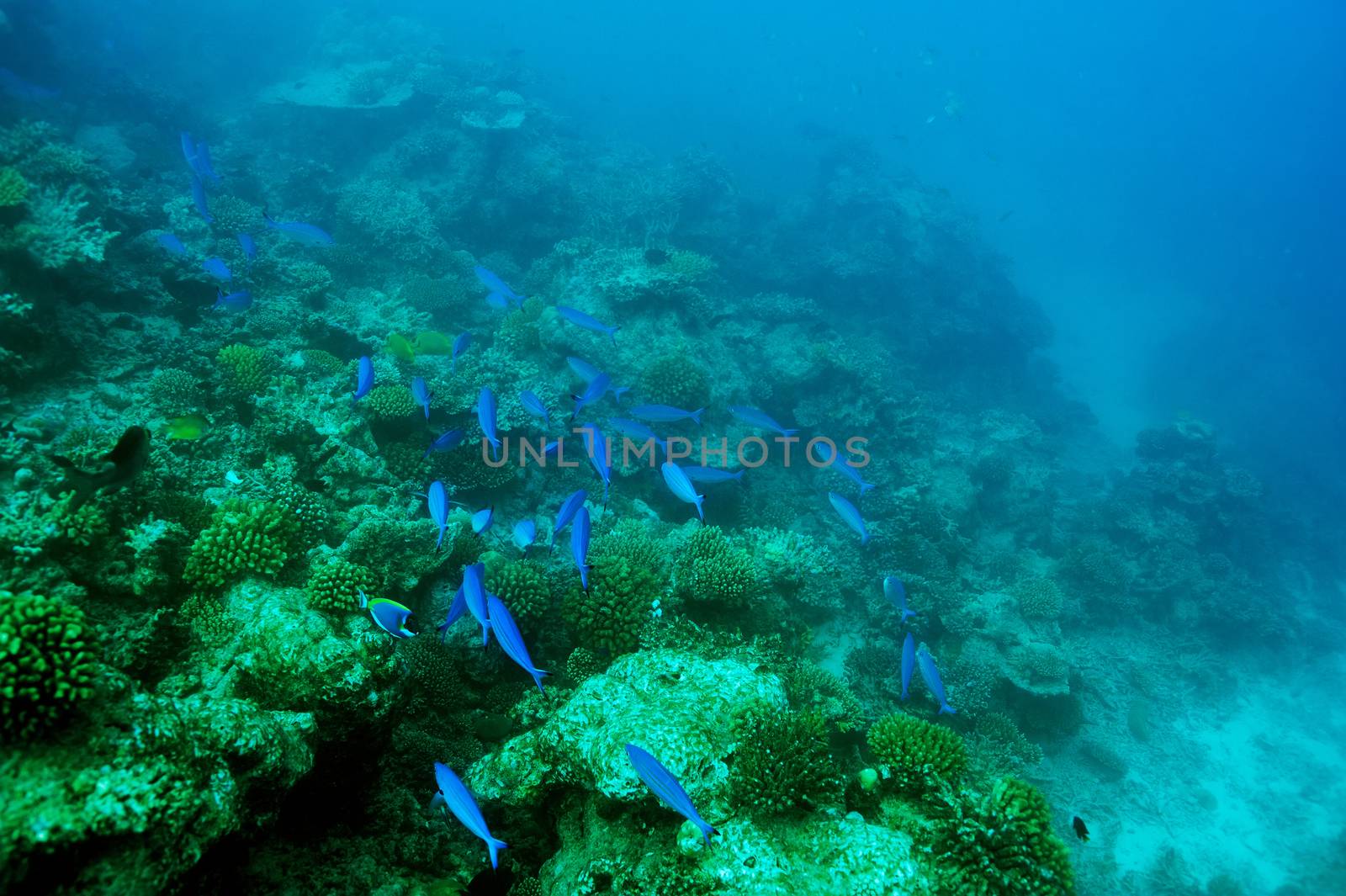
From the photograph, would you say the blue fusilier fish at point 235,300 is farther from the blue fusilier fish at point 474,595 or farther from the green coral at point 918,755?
the green coral at point 918,755

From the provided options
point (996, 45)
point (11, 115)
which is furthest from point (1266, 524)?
point (996, 45)

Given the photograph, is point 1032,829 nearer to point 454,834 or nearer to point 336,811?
point 454,834

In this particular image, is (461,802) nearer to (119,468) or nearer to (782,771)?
(782,771)

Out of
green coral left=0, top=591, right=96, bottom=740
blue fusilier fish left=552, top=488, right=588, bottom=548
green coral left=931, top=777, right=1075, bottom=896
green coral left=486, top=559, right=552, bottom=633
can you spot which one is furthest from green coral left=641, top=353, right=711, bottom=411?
green coral left=0, top=591, right=96, bottom=740

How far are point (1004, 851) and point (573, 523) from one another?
3.52m

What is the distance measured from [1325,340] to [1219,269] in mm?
17723

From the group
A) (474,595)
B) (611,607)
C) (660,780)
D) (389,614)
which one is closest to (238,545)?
(389,614)

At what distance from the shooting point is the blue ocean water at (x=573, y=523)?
3193mm

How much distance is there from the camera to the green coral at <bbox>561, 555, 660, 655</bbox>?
17.8ft

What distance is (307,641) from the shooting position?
378cm

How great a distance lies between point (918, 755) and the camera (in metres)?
3.64

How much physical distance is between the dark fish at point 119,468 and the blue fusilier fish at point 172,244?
6965 millimetres

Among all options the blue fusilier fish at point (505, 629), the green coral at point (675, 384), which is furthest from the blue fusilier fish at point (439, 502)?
the green coral at point (675, 384)

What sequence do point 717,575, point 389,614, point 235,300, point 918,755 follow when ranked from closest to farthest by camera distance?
1. point 918,755
2. point 389,614
3. point 717,575
4. point 235,300
